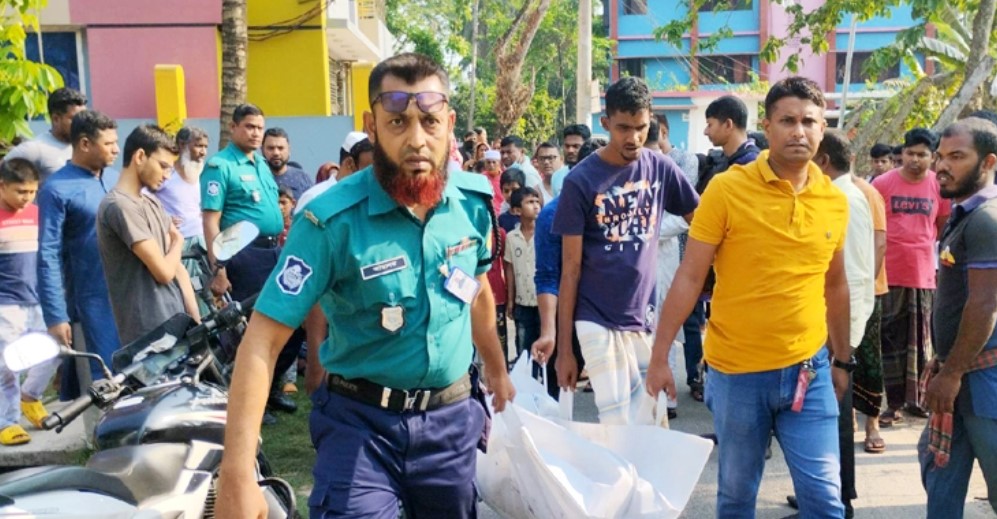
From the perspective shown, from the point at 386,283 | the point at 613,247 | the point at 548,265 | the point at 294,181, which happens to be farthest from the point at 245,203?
the point at 386,283

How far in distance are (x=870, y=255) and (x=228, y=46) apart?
24.5 ft

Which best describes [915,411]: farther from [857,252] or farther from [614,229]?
[614,229]

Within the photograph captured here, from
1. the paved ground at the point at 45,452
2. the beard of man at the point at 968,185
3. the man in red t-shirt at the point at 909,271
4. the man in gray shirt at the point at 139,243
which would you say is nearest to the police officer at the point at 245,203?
the paved ground at the point at 45,452

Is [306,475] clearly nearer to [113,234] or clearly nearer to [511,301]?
[113,234]

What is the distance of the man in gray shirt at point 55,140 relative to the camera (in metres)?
6.51

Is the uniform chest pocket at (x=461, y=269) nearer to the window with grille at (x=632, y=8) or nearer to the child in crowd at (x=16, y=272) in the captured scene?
the child in crowd at (x=16, y=272)

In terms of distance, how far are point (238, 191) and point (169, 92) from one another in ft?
36.8

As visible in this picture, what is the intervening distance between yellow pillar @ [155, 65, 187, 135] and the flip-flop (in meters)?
13.6

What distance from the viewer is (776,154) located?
3.74 metres

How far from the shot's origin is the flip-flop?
5941 millimetres

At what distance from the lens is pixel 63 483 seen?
2.72 metres

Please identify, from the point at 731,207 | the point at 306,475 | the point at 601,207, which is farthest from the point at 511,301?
the point at 731,207

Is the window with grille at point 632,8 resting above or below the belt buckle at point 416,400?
above

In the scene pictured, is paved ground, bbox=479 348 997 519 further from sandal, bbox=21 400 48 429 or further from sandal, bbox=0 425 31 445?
sandal, bbox=21 400 48 429
